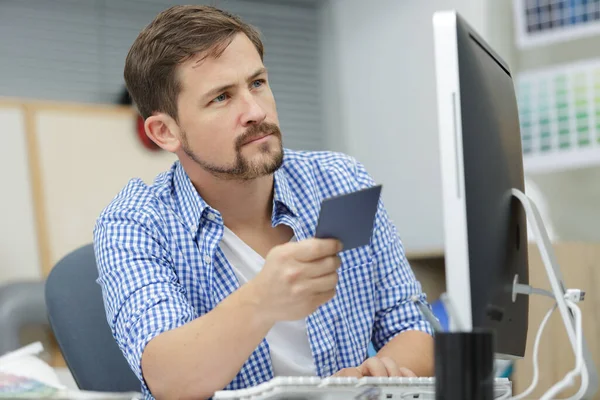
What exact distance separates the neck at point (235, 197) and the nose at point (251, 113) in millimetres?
131

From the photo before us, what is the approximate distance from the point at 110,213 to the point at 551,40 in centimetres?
217

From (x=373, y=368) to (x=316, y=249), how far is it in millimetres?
317

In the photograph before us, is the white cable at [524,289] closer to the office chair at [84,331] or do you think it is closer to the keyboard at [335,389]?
the keyboard at [335,389]

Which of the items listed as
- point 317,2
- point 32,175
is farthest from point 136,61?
point 317,2

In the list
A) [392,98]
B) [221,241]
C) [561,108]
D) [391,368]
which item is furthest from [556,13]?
[391,368]

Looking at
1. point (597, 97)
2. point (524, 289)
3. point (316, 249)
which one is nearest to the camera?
point (316, 249)

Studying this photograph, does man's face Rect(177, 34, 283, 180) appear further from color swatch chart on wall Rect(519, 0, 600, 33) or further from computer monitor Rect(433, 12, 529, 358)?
color swatch chart on wall Rect(519, 0, 600, 33)

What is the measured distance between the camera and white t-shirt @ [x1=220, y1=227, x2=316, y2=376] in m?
1.27

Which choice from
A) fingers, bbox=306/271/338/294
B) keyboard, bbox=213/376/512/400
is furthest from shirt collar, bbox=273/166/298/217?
keyboard, bbox=213/376/512/400

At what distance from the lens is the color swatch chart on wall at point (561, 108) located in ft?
9.32

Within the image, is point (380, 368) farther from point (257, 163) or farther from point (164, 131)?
point (164, 131)

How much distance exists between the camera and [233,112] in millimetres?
1256

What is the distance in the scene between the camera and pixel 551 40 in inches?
116

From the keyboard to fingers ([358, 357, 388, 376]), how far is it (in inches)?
9.0
